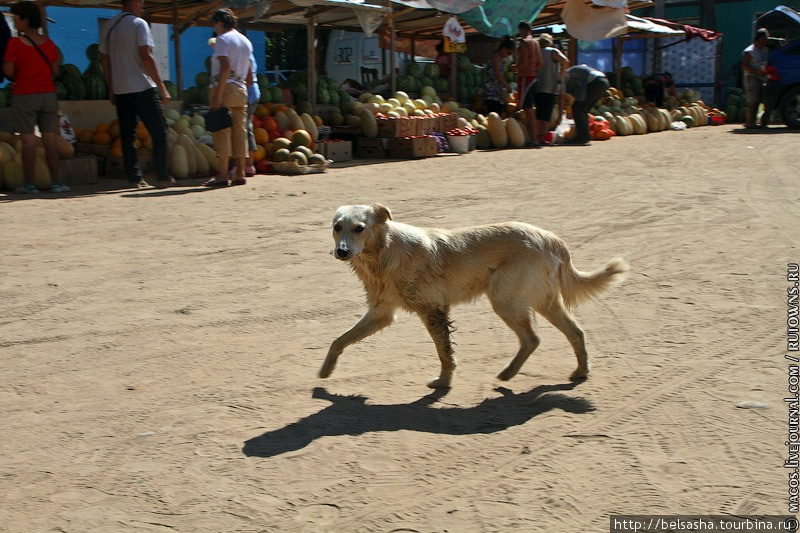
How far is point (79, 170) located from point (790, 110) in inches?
634

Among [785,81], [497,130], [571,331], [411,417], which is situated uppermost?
[785,81]

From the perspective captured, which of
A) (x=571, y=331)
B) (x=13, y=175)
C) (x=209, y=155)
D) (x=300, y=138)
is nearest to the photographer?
(x=571, y=331)

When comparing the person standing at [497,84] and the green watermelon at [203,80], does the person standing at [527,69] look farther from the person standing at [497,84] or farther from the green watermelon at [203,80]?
the green watermelon at [203,80]

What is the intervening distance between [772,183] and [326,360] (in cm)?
876

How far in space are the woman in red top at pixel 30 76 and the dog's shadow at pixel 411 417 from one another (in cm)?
761

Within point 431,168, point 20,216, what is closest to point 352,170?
point 431,168

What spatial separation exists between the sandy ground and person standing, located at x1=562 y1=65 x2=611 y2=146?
30.8ft

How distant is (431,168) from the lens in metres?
13.5

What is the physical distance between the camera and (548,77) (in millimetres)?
16391

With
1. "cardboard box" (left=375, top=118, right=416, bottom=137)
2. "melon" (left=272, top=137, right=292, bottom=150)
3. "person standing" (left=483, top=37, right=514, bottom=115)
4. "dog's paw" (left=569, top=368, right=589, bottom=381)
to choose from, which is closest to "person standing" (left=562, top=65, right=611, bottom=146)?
"person standing" (left=483, top=37, right=514, bottom=115)

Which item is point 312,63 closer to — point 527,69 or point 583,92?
point 527,69

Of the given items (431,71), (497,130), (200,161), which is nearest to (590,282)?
(200,161)

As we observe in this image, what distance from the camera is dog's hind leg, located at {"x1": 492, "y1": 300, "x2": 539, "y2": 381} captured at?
4.50 m

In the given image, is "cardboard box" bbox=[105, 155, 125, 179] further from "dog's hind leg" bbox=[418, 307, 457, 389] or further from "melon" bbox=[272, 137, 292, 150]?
"dog's hind leg" bbox=[418, 307, 457, 389]
